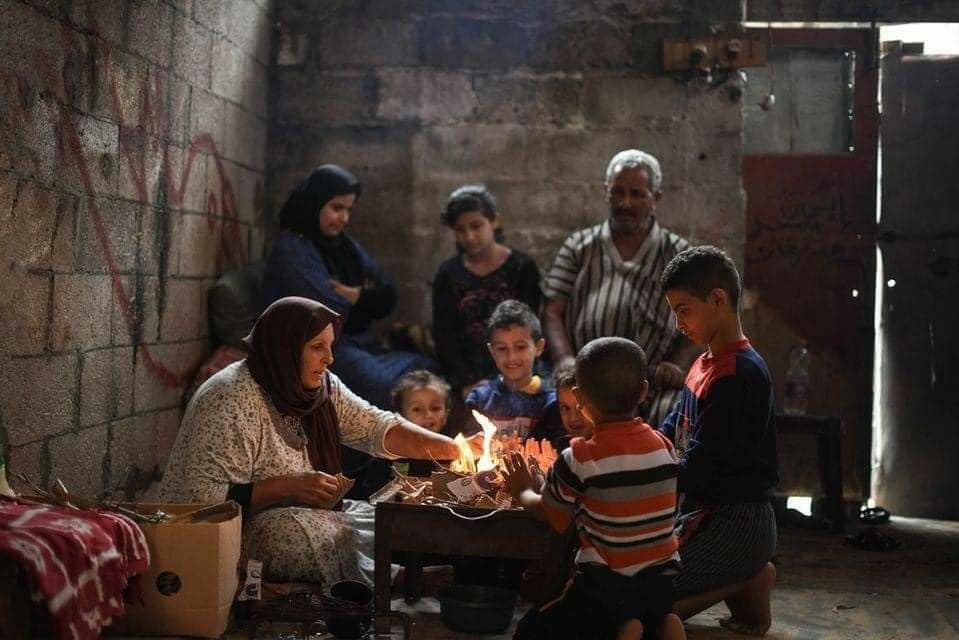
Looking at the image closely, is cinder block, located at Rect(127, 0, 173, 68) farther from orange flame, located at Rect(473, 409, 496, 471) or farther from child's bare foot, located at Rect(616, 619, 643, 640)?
child's bare foot, located at Rect(616, 619, 643, 640)

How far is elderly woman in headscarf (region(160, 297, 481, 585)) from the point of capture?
14.9ft

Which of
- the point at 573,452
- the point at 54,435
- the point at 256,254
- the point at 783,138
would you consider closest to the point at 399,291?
the point at 256,254

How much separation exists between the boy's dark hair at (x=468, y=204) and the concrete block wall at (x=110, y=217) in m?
1.28

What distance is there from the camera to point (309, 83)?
25.4 feet

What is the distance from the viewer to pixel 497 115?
25.2 ft

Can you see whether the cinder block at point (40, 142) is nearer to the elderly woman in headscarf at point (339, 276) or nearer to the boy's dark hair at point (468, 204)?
the elderly woman in headscarf at point (339, 276)

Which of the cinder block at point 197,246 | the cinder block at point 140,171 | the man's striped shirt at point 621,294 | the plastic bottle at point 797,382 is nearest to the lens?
the cinder block at point 140,171

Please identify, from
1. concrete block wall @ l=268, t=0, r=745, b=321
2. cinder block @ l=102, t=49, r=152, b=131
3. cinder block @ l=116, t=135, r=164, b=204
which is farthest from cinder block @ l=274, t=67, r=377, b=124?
cinder block @ l=102, t=49, r=152, b=131

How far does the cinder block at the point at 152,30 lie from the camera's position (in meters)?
5.39

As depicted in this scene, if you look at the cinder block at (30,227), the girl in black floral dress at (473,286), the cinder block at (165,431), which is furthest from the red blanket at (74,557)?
the girl in black floral dress at (473,286)

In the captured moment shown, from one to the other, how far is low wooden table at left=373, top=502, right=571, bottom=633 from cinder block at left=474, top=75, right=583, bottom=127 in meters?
3.85

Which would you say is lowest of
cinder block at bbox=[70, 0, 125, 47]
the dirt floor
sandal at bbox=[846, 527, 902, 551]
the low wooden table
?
the dirt floor

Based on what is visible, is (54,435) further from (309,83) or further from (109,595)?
A: (309,83)

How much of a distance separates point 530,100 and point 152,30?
2771mm
